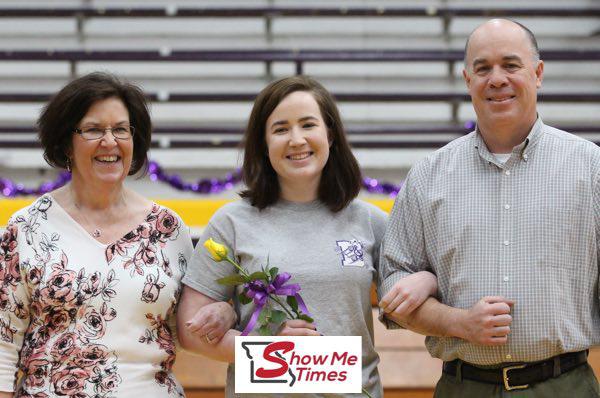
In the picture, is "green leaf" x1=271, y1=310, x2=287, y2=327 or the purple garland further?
the purple garland

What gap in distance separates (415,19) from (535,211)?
4025mm

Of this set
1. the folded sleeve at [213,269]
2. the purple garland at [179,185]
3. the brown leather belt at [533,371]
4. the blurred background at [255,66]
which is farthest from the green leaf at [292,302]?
the blurred background at [255,66]

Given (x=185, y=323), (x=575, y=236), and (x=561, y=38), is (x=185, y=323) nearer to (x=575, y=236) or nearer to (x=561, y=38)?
(x=575, y=236)

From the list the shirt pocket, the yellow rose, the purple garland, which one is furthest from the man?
the purple garland

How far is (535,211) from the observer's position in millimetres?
1835

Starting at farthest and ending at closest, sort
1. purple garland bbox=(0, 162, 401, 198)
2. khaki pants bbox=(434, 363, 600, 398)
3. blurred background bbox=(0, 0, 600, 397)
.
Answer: blurred background bbox=(0, 0, 600, 397) < purple garland bbox=(0, 162, 401, 198) < khaki pants bbox=(434, 363, 600, 398)

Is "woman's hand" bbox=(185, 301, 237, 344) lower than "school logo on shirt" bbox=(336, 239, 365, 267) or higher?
lower

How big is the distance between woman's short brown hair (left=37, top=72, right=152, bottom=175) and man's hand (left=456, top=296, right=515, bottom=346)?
95 cm

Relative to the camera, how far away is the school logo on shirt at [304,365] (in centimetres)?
153

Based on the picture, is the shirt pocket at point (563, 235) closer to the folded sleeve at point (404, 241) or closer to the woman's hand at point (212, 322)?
Result: the folded sleeve at point (404, 241)

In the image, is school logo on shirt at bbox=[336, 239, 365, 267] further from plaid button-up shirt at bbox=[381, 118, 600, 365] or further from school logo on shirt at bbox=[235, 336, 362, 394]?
school logo on shirt at bbox=[235, 336, 362, 394]

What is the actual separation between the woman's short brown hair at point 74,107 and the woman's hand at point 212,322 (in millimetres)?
513

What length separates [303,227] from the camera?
1965 mm

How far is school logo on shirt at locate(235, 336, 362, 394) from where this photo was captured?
1.53m
